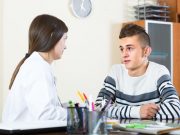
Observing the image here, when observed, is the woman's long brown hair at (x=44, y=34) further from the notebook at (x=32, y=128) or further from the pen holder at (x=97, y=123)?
the pen holder at (x=97, y=123)

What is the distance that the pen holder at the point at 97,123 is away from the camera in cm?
123

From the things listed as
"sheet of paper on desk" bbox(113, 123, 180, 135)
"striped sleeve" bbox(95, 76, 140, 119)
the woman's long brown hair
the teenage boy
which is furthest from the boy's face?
"sheet of paper on desk" bbox(113, 123, 180, 135)

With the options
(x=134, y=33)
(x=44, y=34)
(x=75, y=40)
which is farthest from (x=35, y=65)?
(x=75, y=40)

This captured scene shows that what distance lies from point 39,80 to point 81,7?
2.63 meters

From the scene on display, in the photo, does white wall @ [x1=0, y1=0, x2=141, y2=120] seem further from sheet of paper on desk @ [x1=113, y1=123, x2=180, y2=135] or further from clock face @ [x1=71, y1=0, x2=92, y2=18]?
sheet of paper on desk @ [x1=113, y1=123, x2=180, y2=135]

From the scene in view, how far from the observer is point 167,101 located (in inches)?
79.5

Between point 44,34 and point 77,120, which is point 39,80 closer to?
point 44,34

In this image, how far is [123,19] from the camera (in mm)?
4562

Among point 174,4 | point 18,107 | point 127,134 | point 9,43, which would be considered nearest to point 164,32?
point 174,4

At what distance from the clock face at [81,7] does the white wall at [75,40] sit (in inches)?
2.2

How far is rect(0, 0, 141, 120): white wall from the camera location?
362cm

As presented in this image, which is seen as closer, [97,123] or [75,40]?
[97,123]

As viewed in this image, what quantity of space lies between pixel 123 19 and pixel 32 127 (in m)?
3.44

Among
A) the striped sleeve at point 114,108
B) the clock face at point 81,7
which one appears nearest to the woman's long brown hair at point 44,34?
the striped sleeve at point 114,108
